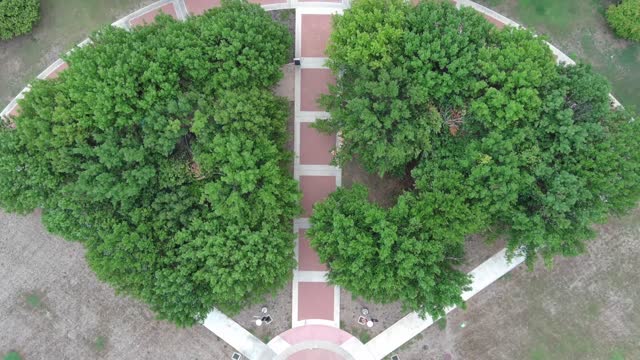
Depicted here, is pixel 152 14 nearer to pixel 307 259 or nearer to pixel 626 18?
pixel 307 259

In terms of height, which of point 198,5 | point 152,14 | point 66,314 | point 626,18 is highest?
point 626,18

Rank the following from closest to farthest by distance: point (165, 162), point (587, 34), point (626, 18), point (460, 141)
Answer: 1. point (165, 162)
2. point (460, 141)
3. point (626, 18)
4. point (587, 34)

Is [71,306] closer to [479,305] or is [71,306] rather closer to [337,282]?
[337,282]

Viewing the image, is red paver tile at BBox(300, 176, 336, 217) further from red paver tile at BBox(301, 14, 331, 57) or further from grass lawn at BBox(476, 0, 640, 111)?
grass lawn at BBox(476, 0, 640, 111)

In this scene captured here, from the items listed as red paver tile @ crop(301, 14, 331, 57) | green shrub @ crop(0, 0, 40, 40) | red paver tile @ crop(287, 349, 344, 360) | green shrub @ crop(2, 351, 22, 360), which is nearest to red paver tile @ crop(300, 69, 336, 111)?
red paver tile @ crop(301, 14, 331, 57)

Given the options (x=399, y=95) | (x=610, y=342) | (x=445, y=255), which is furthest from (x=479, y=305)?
(x=399, y=95)

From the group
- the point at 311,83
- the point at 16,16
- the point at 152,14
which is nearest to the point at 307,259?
the point at 311,83

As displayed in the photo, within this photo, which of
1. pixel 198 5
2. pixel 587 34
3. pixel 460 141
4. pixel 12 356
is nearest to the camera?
pixel 460 141
